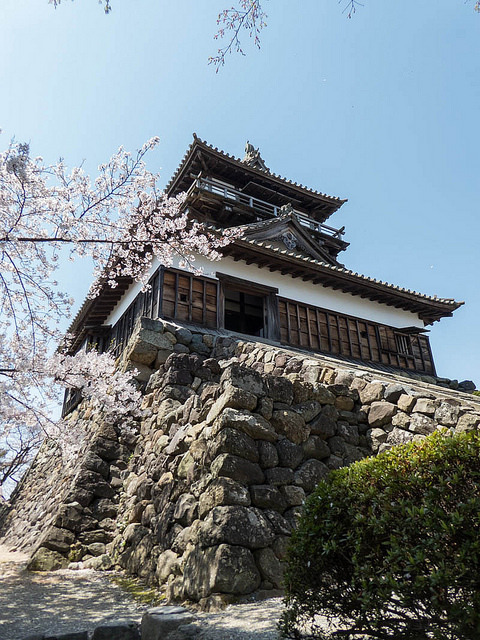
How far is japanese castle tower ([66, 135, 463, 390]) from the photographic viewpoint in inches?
430

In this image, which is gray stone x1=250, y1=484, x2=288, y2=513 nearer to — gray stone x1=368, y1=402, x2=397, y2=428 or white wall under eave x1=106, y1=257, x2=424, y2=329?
gray stone x1=368, y1=402, x2=397, y2=428

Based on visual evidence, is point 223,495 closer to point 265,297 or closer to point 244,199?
point 265,297

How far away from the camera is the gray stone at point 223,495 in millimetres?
3957

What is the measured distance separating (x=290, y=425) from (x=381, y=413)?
140 cm

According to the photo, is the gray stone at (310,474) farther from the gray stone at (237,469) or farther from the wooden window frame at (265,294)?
the wooden window frame at (265,294)

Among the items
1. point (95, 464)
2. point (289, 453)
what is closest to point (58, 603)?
point (95, 464)

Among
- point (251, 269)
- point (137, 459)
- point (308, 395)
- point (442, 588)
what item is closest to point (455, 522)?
point (442, 588)

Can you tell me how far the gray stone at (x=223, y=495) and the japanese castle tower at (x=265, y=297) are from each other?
625 centimetres

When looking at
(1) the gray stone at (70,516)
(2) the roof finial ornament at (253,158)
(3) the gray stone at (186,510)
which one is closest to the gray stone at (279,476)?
(3) the gray stone at (186,510)

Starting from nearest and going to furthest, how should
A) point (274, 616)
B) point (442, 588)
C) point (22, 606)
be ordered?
point (442, 588) < point (274, 616) < point (22, 606)

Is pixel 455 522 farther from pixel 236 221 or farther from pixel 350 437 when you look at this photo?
pixel 236 221

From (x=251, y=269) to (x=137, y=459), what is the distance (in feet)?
21.5

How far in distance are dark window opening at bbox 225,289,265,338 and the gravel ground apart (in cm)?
885

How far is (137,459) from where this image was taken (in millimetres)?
6895
